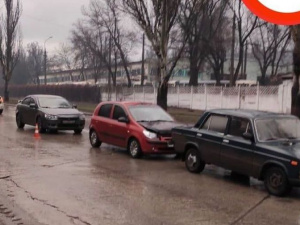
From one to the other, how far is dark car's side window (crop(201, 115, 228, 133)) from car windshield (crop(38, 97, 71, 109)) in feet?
33.2

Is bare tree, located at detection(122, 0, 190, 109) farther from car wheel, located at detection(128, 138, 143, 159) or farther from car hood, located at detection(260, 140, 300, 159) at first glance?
car hood, located at detection(260, 140, 300, 159)

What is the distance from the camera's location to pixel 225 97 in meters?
32.3

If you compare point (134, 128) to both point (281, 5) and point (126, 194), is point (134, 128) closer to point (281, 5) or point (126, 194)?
point (126, 194)

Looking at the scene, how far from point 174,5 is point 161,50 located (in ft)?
7.78

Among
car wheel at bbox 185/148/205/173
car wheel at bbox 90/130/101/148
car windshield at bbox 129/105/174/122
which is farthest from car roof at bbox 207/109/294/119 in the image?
car wheel at bbox 90/130/101/148

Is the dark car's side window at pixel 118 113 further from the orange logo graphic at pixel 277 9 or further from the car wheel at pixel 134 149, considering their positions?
the orange logo graphic at pixel 277 9

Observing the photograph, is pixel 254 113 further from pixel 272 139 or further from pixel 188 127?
pixel 188 127

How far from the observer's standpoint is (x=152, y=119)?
1208 cm

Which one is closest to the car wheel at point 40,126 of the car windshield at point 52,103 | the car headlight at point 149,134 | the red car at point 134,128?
the car windshield at point 52,103

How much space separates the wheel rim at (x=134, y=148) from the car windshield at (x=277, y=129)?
13.1ft

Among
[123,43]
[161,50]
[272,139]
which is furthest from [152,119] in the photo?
[123,43]

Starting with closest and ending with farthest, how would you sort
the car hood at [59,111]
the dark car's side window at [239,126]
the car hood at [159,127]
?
the dark car's side window at [239,126] < the car hood at [159,127] < the car hood at [59,111]

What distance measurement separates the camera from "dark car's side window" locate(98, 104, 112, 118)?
12969 mm

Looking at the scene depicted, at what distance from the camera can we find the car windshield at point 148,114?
11953mm
